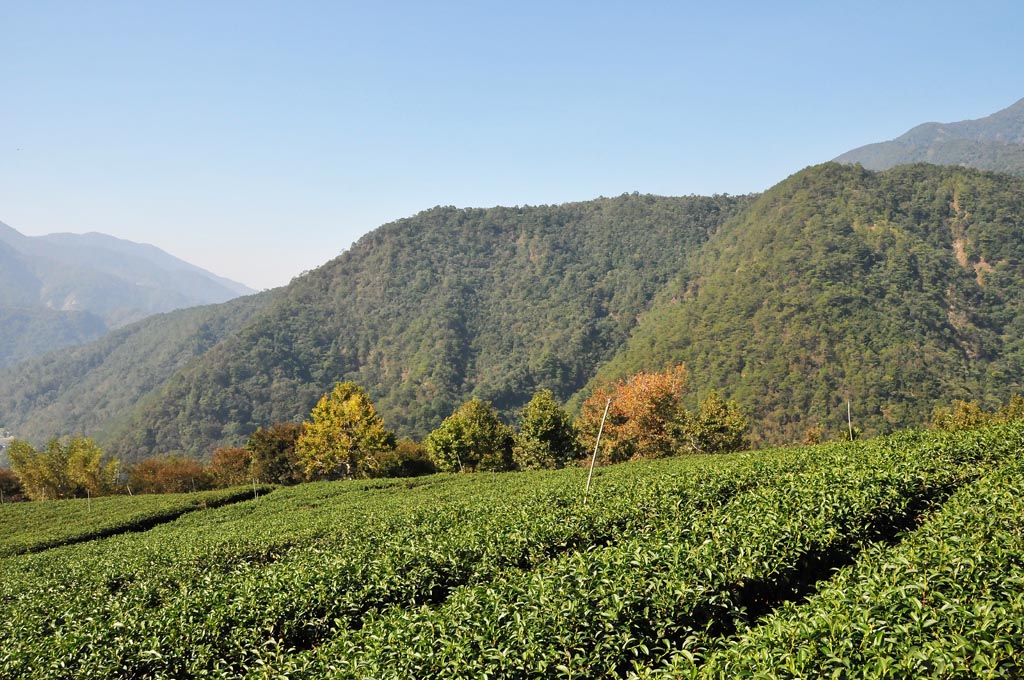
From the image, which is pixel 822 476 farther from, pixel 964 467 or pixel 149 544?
pixel 149 544

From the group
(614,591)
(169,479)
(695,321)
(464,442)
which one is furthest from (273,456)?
(695,321)

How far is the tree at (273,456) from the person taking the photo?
5406 cm

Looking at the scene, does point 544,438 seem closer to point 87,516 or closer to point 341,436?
point 341,436

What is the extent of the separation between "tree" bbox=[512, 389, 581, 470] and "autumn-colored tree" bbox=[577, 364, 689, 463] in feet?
10.6

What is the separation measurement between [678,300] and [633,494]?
4902 inches

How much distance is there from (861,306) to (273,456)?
9115 centimetres

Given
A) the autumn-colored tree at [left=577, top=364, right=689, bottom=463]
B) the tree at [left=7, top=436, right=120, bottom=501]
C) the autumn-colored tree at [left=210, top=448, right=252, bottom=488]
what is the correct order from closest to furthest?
the autumn-colored tree at [left=577, top=364, right=689, bottom=463] < the tree at [left=7, top=436, right=120, bottom=501] < the autumn-colored tree at [left=210, top=448, right=252, bottom=488]

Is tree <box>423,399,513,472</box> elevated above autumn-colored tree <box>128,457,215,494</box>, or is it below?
above

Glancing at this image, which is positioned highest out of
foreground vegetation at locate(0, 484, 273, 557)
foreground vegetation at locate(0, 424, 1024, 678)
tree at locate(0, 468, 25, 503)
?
foreground vegetation at locate(0, 424, 1024, 678)

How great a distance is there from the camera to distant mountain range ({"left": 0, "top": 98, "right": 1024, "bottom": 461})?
8075 centimetres

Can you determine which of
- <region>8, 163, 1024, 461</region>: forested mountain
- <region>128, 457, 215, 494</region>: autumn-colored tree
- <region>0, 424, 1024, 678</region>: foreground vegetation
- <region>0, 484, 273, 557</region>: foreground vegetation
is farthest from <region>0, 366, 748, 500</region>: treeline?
<region>8, 163, 1024, 461</region>: forested mountain

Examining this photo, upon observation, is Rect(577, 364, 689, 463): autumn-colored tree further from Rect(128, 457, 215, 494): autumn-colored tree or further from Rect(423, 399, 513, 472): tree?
Rect(128, 457, 215, 494): autumn-colored tree

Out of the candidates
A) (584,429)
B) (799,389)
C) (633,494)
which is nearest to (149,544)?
(633,494)

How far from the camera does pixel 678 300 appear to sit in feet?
438
